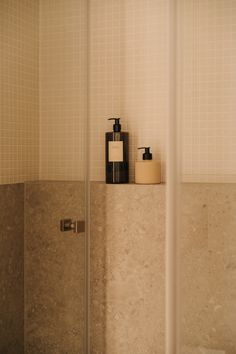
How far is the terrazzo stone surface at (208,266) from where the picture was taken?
1077 millimetres

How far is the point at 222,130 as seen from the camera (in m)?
1.06

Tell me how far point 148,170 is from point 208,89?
0.35 meters

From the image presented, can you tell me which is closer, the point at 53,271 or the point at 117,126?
the point at 53,271

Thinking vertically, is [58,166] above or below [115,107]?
below

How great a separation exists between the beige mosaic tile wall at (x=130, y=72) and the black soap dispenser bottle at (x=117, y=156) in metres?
0.04

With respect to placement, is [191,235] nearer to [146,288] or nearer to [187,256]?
[187,256]

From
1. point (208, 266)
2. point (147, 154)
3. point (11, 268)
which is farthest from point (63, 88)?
point (208, 266)

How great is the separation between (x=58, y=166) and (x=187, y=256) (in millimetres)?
448

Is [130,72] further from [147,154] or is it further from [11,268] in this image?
[11,268]

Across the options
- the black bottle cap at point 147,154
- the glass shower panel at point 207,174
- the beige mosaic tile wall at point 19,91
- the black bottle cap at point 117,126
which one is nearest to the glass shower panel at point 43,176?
the beige mosaic tile wall at point 19,91

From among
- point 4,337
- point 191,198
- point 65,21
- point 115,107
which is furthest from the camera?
point 115,107

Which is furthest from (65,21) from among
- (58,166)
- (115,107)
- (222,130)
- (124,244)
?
(124,244)

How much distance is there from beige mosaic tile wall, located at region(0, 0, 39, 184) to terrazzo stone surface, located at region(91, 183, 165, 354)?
1.12ft

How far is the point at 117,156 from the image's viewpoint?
1.38 metres
